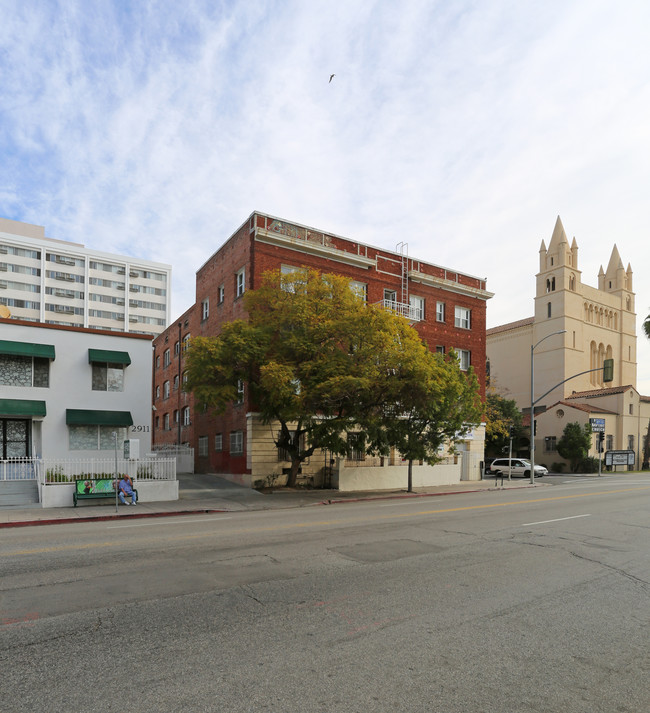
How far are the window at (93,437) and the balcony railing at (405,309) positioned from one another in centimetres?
1520

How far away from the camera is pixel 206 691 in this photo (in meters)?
4.59

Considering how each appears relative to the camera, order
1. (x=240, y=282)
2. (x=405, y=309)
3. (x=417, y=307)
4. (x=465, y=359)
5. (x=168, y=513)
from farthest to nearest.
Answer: (x=465, y=359)
(x=417, y=307)
(x=405, y=309)
(x=240, y=282)
(x=168, y=513)

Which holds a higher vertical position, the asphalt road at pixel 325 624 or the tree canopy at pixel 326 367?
the tree canopy at pixel 326 367

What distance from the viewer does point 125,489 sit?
63.1 ft

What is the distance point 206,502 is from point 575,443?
42.7m

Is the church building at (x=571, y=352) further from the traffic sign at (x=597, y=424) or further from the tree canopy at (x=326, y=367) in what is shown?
the tree canopy at (x=326, y=367)

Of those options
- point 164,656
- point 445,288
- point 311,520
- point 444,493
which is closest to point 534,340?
point 445,288

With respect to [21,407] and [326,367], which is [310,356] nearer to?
[326,367]

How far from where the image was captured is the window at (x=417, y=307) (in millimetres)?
34125

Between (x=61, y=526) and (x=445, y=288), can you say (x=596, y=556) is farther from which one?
(x=445, y=288)

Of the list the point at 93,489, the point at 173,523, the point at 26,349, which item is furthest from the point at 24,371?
the point at 173,523

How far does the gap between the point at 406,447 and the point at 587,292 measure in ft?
177

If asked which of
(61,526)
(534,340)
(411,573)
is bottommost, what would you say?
(61,526)

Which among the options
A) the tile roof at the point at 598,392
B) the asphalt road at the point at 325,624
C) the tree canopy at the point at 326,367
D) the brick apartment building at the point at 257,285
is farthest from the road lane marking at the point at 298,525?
the tile roof at the point at 598,392
